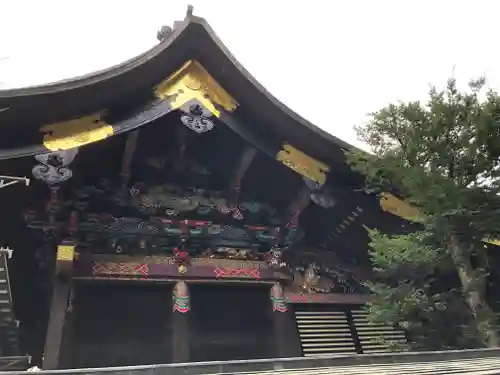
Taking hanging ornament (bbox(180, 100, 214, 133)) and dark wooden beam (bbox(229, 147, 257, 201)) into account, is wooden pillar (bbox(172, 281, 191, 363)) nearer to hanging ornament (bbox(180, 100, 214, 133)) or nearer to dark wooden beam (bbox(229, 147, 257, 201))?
dark wooden beam (bbox(229, 147, 257, 201))

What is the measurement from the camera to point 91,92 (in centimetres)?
547

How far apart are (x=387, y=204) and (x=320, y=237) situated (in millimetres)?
1146

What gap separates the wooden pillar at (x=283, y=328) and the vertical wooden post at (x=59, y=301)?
8.44 feet

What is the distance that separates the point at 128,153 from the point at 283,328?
3.01 m

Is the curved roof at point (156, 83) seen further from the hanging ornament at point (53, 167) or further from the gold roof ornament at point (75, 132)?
the hanging ornament at point (53, 167)

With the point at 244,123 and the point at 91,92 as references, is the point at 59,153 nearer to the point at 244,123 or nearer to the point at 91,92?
the point at 91,92

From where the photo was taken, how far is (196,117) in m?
5.93

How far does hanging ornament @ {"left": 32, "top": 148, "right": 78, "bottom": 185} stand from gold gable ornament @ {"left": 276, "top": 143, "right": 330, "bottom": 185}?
271 cm

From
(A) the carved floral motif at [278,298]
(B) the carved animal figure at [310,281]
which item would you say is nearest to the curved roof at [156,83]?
(B) the carved animal figure at [310,281]

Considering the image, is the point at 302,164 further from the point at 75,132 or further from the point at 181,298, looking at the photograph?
the point at 75,132

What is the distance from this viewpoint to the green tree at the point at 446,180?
4934mm

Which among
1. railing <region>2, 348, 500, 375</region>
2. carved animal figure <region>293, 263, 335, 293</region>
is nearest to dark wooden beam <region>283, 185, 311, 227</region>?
carved animal figure <region>293, 263, 335, 293</region>

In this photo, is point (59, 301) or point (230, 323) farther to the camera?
point (230, 323)

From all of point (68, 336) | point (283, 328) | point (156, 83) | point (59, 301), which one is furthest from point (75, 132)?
point (283, 328)
